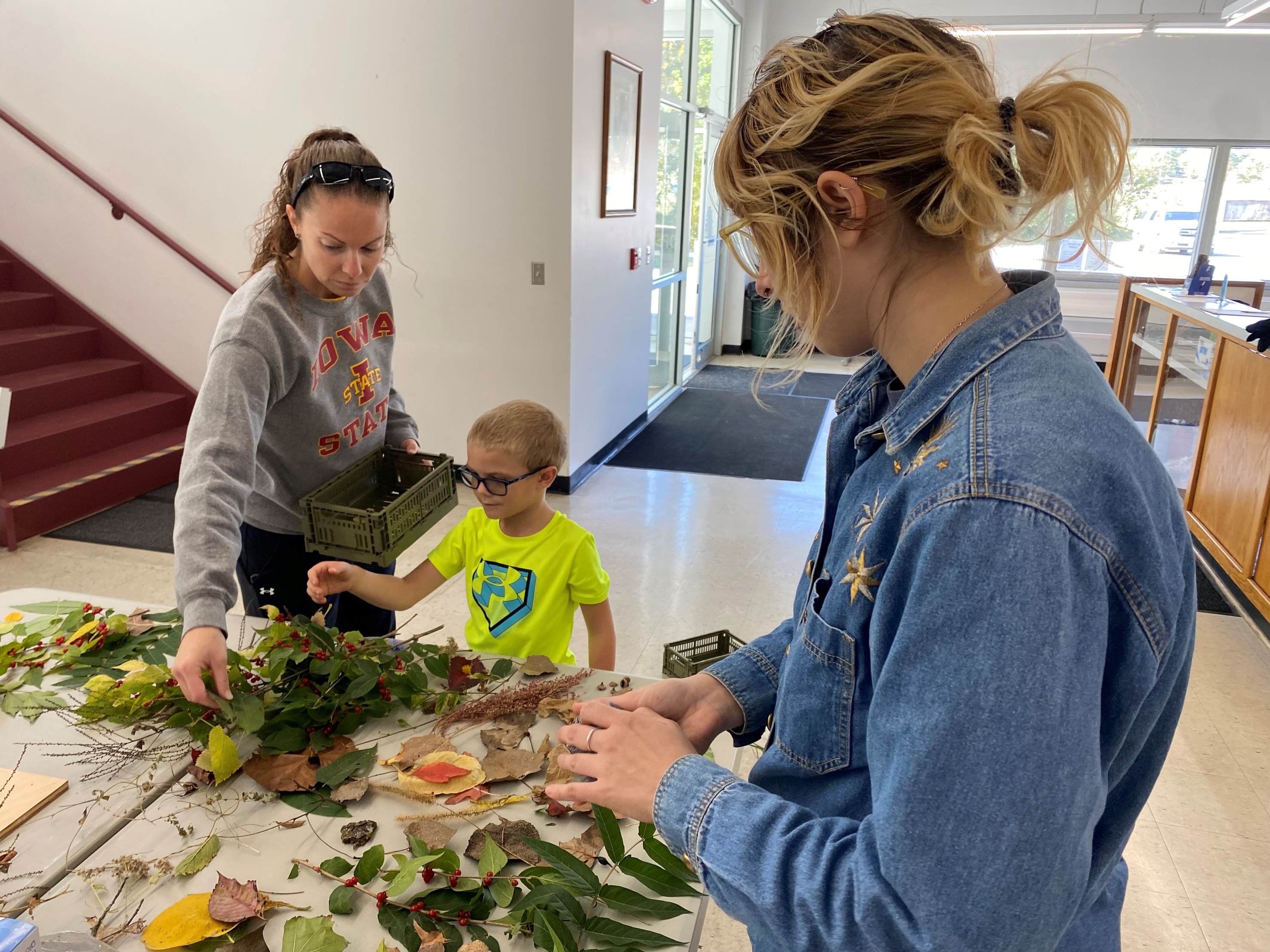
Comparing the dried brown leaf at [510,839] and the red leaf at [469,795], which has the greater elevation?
the red leaf at [469,795]

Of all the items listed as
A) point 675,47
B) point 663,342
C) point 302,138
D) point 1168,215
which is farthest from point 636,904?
point 1168,215

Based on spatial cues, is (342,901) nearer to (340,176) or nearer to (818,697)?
(818,697)

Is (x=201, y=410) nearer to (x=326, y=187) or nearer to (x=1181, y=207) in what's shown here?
(x=326, y=187)

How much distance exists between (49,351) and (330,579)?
424cm

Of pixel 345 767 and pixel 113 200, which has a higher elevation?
pixel 113 200

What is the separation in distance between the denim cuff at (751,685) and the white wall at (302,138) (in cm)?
348

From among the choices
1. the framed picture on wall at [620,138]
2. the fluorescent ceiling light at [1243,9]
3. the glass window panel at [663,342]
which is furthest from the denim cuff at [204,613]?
the fluorescent ceiling light at [1243,9]

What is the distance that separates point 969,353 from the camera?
679 millimetres

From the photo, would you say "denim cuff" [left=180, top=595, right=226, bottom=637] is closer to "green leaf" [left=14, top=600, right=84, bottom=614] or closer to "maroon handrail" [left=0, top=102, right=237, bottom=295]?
"green leaf" [left=14, top=600, right=84, bottom=614]

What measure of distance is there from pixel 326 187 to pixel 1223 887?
2.53 meters

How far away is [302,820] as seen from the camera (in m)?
1.14

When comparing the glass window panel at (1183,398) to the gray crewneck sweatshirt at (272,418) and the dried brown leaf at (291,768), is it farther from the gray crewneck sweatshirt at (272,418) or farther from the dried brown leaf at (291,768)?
the dried brown leaf at (291,768)

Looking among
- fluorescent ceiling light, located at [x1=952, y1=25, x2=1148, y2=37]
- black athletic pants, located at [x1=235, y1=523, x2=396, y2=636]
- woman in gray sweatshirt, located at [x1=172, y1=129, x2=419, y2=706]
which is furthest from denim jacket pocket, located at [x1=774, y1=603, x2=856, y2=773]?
fluorescent ceiling light, located at [x1=952, y1=25, x2=1148, y2=37]

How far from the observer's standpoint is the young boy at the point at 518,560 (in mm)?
1794
